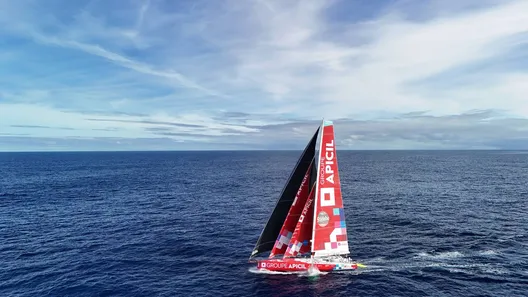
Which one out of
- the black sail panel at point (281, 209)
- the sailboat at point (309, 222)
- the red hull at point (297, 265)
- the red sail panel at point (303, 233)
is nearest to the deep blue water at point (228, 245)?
the red hull at point (297, 265)

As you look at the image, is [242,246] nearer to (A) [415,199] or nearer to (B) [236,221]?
(B) [236,221]

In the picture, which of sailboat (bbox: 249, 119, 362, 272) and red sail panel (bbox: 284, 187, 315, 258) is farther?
red sail panel (bbox: 284, 187, 315, 258)

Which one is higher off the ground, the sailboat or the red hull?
the sailboat

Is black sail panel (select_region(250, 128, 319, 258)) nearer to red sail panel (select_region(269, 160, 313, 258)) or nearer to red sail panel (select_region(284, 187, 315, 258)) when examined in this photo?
red sail panel (select_region(269, 160, 313, 258))

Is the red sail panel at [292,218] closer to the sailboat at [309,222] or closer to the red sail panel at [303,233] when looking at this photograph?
the sailboat at [309,222]

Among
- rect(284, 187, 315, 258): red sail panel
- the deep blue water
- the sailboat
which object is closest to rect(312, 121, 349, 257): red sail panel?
the sailboat

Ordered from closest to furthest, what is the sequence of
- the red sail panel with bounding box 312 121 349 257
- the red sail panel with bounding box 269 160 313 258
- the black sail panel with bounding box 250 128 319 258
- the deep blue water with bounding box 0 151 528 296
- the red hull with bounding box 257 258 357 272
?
the red sail panel with bounding box 312 121 349 257, the deep blue water with bounding box 0 151 528 296, the black sail panel with bounding box 250 128 319 258, the red hull with bounding box 257 258 357 272, the red sail panel with bounding box 269 160 313 258

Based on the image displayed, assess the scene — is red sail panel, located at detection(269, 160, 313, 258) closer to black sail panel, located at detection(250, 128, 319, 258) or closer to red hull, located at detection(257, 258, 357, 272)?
black sail panel, located at detection(250, 128, 319, 258)

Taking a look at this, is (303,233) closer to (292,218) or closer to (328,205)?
(292,218)

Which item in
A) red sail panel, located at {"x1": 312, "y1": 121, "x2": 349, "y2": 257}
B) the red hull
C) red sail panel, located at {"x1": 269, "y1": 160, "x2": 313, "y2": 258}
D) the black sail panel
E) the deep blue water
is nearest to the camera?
red sail panel, located at {"x1": 312, "y1": 121, "x2": 349, "y2": 257}
